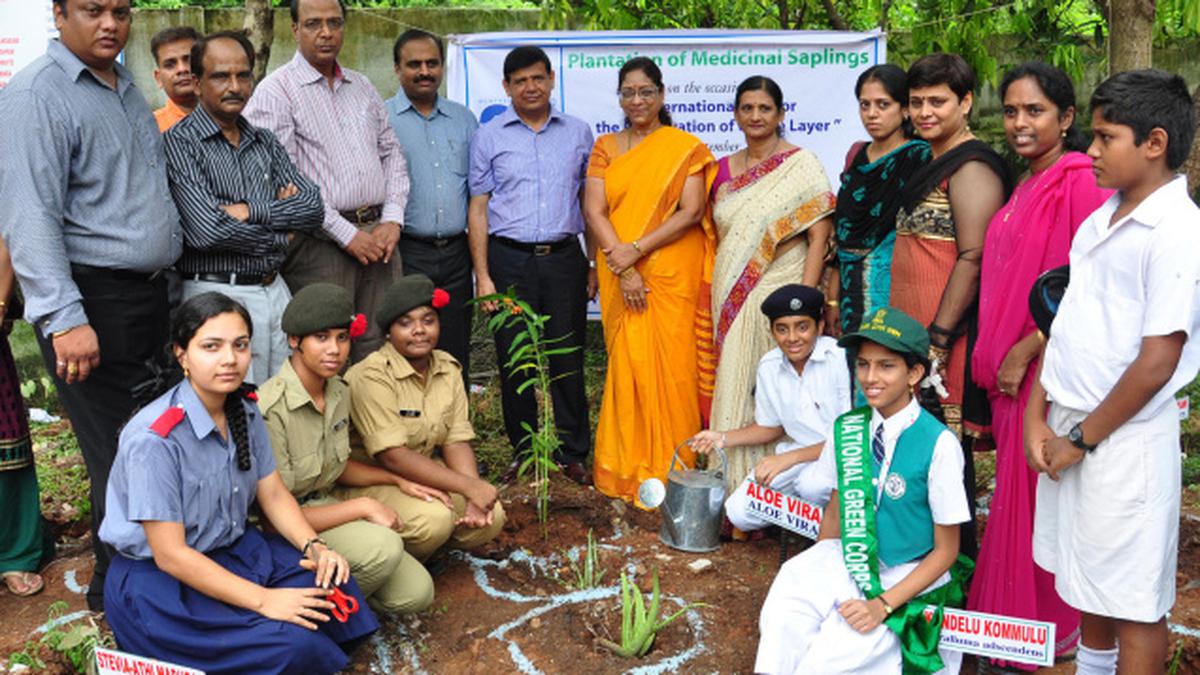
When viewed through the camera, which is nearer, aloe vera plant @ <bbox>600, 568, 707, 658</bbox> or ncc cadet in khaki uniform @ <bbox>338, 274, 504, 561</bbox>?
aloe vera plant @ <bbox>600, 568, 707, 658</bbox>

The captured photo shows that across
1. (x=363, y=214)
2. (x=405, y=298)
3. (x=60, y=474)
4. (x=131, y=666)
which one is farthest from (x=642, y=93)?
(x=60, y=474)

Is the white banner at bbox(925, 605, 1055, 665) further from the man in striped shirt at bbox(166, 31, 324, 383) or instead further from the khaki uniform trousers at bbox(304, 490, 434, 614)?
the man in striped shirt at bbox(166, 31, 324, 383)

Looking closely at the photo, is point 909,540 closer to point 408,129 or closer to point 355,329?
point 355,329

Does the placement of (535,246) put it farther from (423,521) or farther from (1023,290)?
(1023,290)

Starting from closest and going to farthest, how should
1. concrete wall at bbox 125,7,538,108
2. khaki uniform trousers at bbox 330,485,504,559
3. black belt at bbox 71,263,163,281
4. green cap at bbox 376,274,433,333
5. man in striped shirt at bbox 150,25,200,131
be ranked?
black belt at bbox 71,263,163,281 < khaki uniform trousers at bbox 330,485,504,559 < green cap at bbox 376,274,433,333 < man in striped shirt at bbox 150,25,200,131 < concrete wall at bbox 125,7,538,108

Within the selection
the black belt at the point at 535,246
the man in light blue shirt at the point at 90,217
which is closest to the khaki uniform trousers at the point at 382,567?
the man in light blue shirt at the point at 90,217

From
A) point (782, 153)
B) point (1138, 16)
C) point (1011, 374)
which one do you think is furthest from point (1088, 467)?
point (1138, 16)

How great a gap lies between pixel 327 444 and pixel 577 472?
68.3 inches

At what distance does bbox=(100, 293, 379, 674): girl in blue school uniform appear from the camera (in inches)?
126

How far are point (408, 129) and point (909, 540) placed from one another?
3001 mm

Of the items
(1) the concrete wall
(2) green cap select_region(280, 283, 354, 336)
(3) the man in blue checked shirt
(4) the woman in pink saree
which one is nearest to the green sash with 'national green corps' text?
(4) the woman in pink saree

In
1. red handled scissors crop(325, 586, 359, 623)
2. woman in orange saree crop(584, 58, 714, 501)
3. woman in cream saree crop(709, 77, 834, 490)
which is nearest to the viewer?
red handled scissors crop(325, 586, 359, 623)

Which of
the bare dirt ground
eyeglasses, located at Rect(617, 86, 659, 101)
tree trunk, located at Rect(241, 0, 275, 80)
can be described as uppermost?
tree trunk, located at Rect(241, 0, 275, 80)

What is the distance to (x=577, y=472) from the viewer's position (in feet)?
17.7
